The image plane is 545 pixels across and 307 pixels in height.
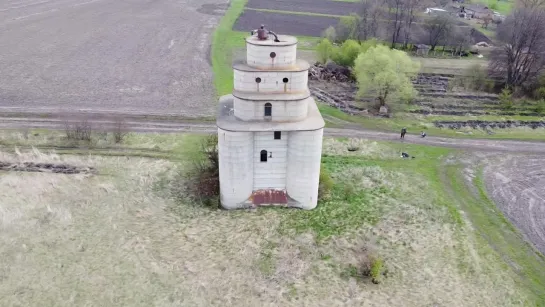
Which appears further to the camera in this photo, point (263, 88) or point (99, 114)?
point (99, 114)

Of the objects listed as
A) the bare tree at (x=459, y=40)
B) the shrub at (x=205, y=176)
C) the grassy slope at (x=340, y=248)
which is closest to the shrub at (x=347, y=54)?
the bare tree at (x=459, y=40)

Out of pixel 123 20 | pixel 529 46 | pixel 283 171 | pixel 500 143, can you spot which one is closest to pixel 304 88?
pixel 283 171

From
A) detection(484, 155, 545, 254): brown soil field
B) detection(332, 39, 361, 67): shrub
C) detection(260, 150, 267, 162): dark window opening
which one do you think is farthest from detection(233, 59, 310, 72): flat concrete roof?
detection(332, 39, 361, 67): shrub

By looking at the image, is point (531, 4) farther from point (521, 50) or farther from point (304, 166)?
point (304, 166)

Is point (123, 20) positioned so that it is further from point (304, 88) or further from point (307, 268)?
point (307, 268)

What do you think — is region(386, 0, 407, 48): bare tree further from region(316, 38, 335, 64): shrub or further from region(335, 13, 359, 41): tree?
region(316, 38, 335, 64): shrub

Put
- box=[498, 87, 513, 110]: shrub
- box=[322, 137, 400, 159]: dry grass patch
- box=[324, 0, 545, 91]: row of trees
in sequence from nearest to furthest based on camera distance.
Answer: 1. box=[322, 137, 400, 159]: dry grass patch
2. box=[498, 87, 513, 110]: shrub
3. box=[324, 0, 545, 91]: row of trees

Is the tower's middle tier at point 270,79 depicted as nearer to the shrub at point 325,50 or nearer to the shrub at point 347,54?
the shrub at point 347,54
